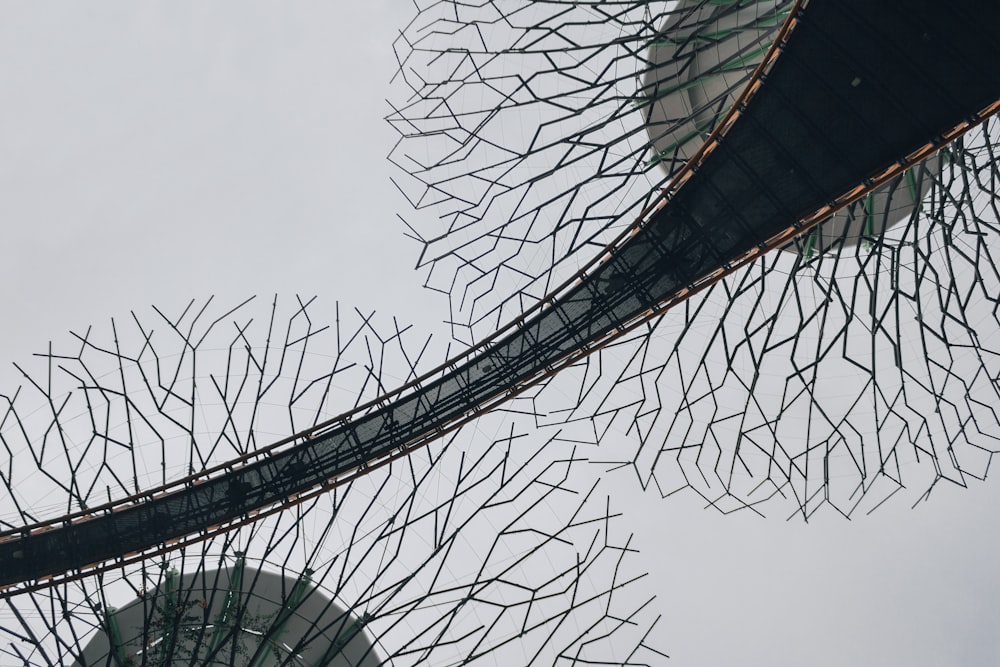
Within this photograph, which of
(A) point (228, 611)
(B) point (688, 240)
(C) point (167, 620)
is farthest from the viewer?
(A) point (228, 611)

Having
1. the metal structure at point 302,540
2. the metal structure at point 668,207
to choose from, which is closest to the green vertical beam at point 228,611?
the metal structure at point 302,540

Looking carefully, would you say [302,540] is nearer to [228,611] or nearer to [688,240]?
[228,611]

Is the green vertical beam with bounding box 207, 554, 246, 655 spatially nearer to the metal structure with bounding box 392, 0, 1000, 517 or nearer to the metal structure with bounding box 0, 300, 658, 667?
the metal structure with bounding box 0, 300, 658, 667

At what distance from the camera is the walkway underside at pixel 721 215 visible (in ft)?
Answer: 44.4

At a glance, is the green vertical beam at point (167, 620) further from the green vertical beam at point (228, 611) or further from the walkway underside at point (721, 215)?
the walkway underside at point (721, 215)

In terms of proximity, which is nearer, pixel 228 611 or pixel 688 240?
pixel 688 240

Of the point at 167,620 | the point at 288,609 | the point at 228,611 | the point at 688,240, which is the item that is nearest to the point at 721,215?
the point at 688,240

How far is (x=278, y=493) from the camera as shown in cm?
1556

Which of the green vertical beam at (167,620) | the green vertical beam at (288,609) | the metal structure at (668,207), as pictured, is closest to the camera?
the green vertical beam at (288,609)

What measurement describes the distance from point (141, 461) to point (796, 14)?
21.2m

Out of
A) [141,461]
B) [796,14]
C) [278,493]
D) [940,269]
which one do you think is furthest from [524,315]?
[141,461]

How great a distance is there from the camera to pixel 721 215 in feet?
49.5

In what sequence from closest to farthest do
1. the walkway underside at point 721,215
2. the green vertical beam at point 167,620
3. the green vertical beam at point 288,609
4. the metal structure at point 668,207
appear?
the walkway underside at point 721,215 < the green vertical beam at point 288,609 < the green vertical beam at point 167,620 < the metal structure at point 668,207

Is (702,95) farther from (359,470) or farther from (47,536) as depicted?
(47,536)
